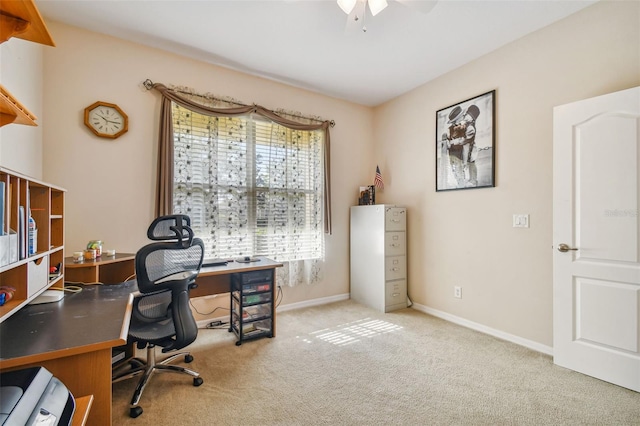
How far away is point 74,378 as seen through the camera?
1071mm

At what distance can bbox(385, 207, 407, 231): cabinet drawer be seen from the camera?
3420mm

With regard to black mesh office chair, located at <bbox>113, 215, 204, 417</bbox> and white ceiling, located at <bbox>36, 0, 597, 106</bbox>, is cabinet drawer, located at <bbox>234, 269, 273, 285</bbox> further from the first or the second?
white ceiling, located at <bbox>36, 0, 597, 106</bbox>

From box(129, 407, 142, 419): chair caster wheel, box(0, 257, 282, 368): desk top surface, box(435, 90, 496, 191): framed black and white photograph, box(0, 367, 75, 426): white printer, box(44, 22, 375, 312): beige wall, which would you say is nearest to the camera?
box(0, 367, 75, 426): white printer

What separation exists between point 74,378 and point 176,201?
1.94 meters

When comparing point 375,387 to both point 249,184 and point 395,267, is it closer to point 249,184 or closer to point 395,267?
Result: point 395,267

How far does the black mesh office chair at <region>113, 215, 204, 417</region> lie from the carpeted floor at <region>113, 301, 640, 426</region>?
114 mm

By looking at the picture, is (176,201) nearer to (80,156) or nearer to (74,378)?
(80,156)

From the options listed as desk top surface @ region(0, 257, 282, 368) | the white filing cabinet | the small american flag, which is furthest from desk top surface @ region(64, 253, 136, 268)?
the small american flag

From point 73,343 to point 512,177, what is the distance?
322 cm

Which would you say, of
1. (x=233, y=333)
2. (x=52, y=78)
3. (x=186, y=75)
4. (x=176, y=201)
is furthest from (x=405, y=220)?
(x=52, y=78)

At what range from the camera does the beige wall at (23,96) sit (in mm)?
1740

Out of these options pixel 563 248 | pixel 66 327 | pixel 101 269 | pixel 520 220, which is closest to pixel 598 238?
pixel 563 248

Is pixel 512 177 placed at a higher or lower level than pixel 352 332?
higher

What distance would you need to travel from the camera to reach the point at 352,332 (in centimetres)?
285
